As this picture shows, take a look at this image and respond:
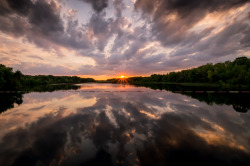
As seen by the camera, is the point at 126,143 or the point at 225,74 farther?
the point at 225,74

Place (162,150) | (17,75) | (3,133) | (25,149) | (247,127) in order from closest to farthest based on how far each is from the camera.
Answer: (162,150) → (25,149) → (3,133) → (247,127) → (17,75)

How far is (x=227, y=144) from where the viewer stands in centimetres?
969

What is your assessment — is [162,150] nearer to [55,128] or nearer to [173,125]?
[173,125]

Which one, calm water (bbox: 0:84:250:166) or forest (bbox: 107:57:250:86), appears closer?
calm water (bbox: 0:84:250:166)

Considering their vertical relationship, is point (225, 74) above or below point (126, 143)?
above

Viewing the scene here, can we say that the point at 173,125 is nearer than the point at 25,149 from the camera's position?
No

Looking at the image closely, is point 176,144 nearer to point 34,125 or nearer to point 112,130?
point 112,130

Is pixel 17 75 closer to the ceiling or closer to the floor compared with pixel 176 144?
closer to the ceiling

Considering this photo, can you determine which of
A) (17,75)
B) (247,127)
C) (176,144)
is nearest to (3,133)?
(176,144)

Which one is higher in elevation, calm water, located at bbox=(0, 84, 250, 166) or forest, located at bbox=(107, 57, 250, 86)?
forest, located at bbox=(107, 57, 250, 86)

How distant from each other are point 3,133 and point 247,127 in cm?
3239

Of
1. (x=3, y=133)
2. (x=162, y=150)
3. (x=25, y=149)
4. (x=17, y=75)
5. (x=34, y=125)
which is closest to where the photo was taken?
(x=162, y=150)

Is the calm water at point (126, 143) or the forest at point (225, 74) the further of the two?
the forest at point (225, 74)

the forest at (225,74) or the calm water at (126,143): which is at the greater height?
the forest at (225,74)
